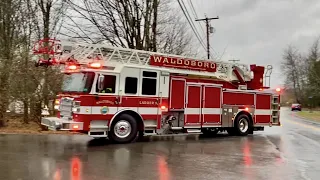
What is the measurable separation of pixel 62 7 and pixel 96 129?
43.7ft

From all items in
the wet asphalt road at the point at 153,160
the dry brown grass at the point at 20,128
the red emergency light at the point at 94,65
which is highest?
the red emergency light at the point at 94,65

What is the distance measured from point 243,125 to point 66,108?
8163 mm

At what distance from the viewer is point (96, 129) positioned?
1229 cm

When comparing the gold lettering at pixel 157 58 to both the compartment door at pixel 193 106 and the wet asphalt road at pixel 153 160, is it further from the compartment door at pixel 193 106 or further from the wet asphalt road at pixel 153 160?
the wet asphalt road at pixel 153 160

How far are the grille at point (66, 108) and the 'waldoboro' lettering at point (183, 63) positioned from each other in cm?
332

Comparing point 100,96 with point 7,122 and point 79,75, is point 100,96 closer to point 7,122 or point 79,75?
point 79,75

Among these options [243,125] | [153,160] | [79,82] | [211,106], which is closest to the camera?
[153,160]

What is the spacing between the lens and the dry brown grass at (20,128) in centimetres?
1576

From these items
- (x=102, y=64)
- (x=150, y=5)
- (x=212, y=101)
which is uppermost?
(x=150, y=5)

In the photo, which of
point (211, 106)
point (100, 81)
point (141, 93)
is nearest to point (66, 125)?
point (100, 81)

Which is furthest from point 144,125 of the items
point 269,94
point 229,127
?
point 269,94

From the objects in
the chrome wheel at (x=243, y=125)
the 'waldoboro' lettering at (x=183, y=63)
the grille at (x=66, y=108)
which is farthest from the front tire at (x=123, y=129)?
the chrome wheel at (x=243, y=125)

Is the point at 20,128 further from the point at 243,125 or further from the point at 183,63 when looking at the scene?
the point at 243,125

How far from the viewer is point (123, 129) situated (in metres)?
12.8
